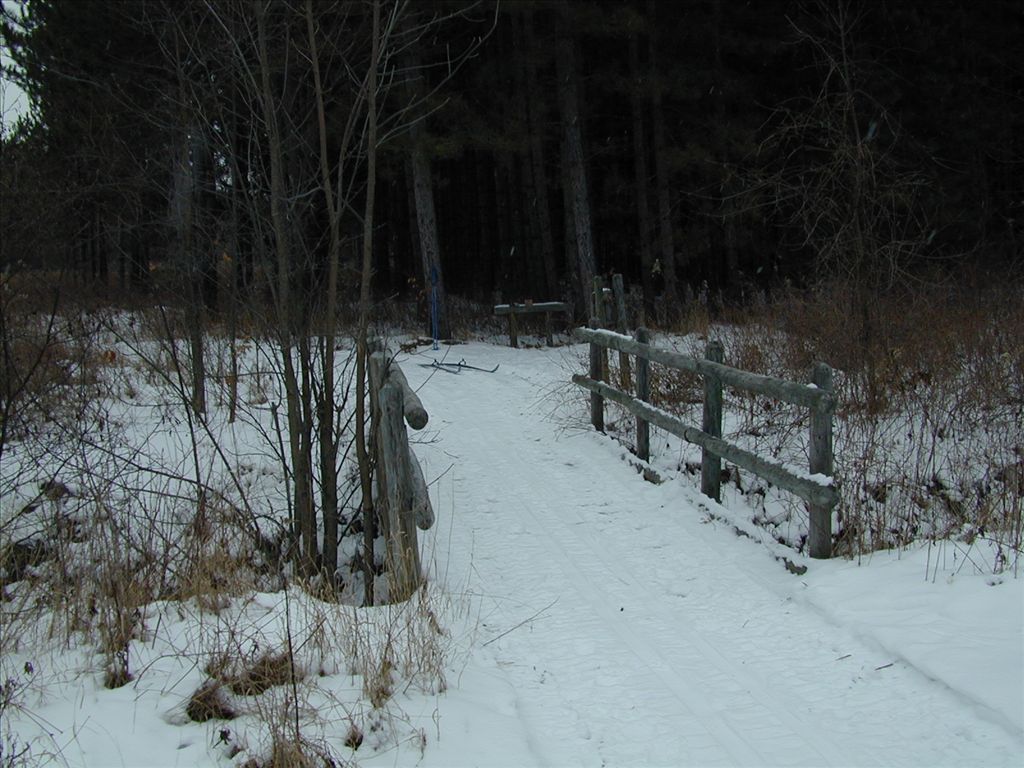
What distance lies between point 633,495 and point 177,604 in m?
4.15

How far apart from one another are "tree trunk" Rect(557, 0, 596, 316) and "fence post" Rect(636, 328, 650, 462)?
1078 cm

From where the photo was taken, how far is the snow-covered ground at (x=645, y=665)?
12.3 ft

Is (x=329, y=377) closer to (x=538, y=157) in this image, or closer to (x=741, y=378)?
(x=741, y=378)

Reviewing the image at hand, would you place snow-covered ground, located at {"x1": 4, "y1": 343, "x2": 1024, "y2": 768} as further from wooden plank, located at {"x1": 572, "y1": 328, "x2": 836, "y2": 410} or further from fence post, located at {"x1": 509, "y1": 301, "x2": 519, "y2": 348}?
fence post, located at {"x1": 509, "y1": 301, "x2": 519, "y2": 348}

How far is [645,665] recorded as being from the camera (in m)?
4.57

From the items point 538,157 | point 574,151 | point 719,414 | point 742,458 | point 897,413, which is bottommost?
point 897,413

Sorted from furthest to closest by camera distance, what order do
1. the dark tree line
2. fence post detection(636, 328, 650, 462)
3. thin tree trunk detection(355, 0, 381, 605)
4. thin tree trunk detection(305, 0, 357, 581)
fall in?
the dark tree line < fence post detection(636, 328, 650, 462) < thin tree trunk detection(305, 0, 357, 581) < thin tree trunk detection(355, 0, 381, 605)

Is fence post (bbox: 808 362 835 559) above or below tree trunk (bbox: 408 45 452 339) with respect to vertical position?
below

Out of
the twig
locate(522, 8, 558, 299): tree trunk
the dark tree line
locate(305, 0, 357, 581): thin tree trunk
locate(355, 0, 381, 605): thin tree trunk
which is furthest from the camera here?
locate(522, 8, 558, 299): tree trunk

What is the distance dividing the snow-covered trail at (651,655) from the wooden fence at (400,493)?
48 cm

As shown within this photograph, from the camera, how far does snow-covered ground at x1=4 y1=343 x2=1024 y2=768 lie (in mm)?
3750

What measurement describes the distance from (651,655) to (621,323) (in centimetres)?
915

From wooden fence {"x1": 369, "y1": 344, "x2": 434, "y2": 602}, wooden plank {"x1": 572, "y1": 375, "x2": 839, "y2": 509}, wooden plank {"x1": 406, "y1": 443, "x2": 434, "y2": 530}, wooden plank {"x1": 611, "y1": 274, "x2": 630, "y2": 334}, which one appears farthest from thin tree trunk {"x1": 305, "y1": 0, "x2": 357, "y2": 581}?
wooden plank {"x1": 611, "y1": 274, "x2": 630, "y2": 334}

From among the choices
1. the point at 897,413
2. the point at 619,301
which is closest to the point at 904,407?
the point at 897,413
